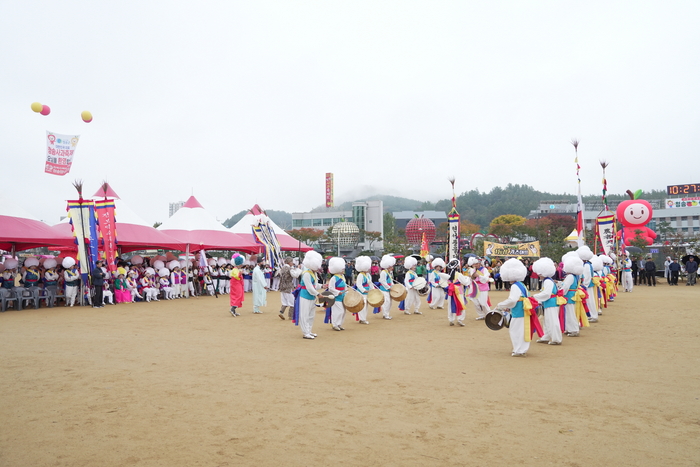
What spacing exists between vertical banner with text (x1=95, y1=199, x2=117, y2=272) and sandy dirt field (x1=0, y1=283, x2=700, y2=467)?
22.3ft

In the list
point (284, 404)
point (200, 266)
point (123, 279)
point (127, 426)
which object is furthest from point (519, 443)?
point (200, 266)

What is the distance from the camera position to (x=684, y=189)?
191 ft

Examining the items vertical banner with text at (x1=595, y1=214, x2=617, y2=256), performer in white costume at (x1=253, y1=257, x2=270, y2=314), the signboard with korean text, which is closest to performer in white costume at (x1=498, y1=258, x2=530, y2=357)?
performer in white costume at (x1=253, y1=257, x2=270, y2=314)

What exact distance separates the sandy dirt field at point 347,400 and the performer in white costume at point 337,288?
0.93 m

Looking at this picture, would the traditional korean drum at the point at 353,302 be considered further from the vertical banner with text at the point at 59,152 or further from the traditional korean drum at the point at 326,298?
the vertical banner with text at the point at 59,152

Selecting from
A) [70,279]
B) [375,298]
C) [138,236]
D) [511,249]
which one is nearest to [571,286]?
[375,298]

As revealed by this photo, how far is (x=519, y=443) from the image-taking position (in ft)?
13.4

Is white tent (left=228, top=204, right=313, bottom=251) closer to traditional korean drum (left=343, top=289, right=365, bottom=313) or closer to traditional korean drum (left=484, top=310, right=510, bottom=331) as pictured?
traditional korean drum (left=343, top=289, right=365, bottom=313)

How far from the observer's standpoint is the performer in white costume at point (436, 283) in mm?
13237

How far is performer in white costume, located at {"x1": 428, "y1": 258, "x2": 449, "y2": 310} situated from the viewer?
43.4 feet

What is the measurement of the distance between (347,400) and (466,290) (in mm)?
8110

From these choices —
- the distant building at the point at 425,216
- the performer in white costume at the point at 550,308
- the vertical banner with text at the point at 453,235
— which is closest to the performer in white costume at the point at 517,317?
the performer in white costume at the point at 550,308

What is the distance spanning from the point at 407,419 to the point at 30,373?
5125mm

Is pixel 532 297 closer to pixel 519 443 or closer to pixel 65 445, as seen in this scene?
pixel 519 443
